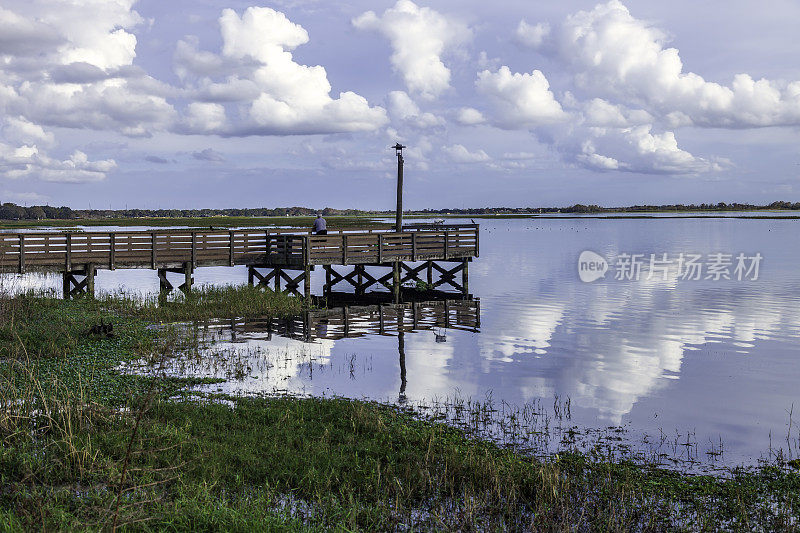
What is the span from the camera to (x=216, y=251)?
98.5 ft

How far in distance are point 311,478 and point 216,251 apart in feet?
74.1

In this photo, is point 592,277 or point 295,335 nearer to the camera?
point 295,335

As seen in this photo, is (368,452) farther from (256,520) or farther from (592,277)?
(592,277)

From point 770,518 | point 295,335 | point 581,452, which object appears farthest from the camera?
point 295,335

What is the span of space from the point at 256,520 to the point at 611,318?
Answer: 22921 mm

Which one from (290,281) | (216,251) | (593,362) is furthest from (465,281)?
(593,362)

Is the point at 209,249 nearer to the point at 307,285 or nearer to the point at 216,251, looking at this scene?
the point at 216,251

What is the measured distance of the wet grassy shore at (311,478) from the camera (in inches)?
294

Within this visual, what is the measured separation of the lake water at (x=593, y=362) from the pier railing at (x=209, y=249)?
4260 millimetres

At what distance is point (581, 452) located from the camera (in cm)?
1079

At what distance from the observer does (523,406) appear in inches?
550

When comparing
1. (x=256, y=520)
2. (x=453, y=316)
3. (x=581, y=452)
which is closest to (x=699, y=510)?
(x=581, y=452)

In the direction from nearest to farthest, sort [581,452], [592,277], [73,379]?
[581,452] < [73,379] < [592,277]

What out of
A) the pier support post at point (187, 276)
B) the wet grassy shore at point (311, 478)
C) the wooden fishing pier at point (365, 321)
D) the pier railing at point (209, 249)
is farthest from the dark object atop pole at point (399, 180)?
the wet grassy shore at point (311, 478)
